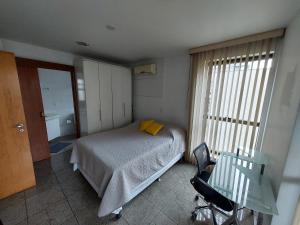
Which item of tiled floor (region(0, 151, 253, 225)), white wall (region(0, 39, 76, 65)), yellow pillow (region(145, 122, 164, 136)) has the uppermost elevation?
white wall (region(0, 39, 76, 65))

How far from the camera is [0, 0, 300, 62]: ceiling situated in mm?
1222

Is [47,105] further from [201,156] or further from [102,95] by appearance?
[201,156]

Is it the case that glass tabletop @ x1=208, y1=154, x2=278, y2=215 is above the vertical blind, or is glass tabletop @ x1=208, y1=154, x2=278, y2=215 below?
below

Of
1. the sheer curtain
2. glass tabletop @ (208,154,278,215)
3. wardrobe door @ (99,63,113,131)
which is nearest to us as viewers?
glass tabletop @ (208,154,278,215)

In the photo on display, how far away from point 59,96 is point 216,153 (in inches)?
199

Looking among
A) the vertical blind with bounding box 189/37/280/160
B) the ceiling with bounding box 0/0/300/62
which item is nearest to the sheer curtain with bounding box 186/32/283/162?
the vertical blind with bounding box 189/37/280/160

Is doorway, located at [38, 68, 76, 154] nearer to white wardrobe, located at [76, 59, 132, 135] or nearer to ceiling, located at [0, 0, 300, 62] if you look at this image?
white wardrobe, located at [76, 59, 132, 135]

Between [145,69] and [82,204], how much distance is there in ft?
10.1

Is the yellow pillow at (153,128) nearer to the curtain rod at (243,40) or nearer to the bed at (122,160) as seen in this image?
the bed at (122,160)

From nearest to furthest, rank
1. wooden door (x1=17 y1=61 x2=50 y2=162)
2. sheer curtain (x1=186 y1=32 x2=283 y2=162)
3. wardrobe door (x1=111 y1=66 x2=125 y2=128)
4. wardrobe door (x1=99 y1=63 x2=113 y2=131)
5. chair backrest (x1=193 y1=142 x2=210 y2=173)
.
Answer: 1. chair backrest (x1=193 y1=142 x2=210 y2=173)
2. sheer curtain (x1=186 y1=32 x2=283 y2=162)
3. wooden door (x1=17 y1=61 x2=50 y2=162)
4. wardrobe door (x1=99 y1=63 x2=113 y2=131)
5. wardrobe door (x1=111 y1=66 x2=125 y2=128)

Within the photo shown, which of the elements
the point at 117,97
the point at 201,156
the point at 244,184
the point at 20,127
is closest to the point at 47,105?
the point at 117,97

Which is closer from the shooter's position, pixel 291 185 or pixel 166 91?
pixel 291 185

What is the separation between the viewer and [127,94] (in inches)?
148

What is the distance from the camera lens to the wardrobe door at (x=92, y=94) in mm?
2850
